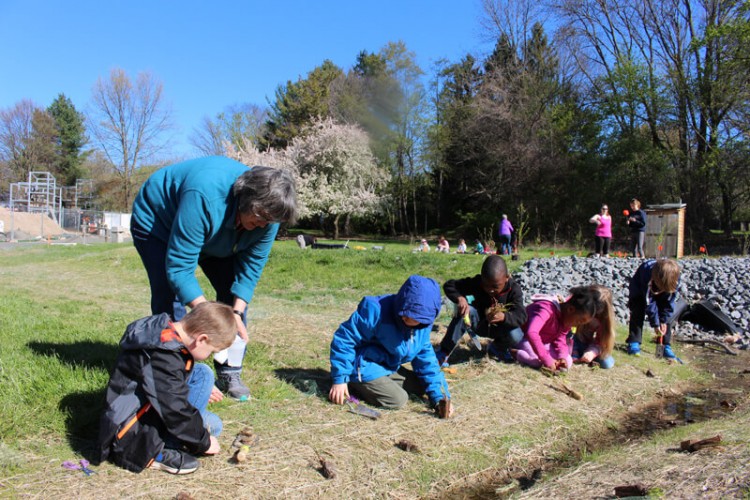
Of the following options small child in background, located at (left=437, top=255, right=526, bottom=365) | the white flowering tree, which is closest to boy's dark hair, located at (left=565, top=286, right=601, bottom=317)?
small child in background, located at (left=437, top=255, right=526, bottom=365)

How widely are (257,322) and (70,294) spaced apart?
4.05m

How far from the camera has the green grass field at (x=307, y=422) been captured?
265 centimetres

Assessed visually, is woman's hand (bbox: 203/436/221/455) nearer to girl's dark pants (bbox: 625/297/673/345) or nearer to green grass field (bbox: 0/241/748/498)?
green grass field (bbox: 0/241/748/498)

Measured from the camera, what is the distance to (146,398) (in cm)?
253

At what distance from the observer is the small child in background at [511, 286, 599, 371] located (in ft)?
15.0

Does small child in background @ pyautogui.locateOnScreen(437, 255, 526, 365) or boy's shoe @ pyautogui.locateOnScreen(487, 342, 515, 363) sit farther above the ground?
small child in background @ pyautogui.locateOnScreen(437, 255, 526, 365)

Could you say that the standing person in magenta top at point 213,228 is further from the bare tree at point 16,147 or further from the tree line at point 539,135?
the bare tree at point 16,147

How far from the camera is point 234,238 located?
129 inches

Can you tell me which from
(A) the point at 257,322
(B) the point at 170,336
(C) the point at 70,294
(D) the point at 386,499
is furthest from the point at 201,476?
(C) the point at 70,294

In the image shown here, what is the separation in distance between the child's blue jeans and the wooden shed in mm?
13438

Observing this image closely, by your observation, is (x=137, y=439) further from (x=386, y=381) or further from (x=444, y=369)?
(x=444, y=369)

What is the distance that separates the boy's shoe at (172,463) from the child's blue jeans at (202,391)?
26 cm

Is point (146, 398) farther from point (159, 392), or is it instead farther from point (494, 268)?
point (494, 268)

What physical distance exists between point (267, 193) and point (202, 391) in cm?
113
